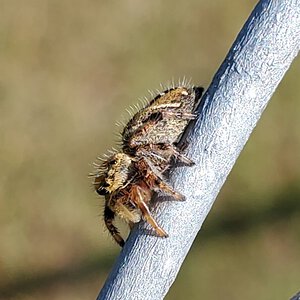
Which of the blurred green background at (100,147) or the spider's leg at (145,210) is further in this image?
the blurred green background at (100,147)

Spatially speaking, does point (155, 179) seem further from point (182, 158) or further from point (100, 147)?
point (100, 147)

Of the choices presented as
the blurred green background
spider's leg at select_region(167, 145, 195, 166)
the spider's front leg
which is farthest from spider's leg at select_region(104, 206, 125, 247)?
the blurred green background

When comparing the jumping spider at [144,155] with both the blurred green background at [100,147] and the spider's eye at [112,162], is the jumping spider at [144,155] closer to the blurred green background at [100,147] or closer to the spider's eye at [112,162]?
the spider's eye at [112,162]

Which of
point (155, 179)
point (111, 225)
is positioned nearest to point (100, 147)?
point (111, 225)

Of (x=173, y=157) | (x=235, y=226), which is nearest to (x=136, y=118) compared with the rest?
(x=173, y=157)

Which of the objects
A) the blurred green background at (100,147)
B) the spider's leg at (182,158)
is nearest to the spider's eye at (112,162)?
the spider's leg at (182,158)
